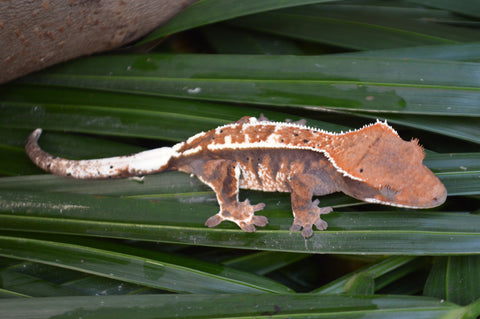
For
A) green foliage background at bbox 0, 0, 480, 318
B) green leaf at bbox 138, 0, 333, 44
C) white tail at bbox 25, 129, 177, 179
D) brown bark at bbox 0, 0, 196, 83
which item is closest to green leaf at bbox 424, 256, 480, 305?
green foliage background at bbox 0, 0, 480, 318

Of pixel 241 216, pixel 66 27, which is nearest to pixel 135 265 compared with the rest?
pixel 241 216

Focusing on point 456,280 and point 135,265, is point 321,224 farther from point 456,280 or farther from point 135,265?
point 135,265

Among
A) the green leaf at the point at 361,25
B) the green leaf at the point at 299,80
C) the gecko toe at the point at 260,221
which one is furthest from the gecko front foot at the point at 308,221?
the green leaf at the point at 361,25

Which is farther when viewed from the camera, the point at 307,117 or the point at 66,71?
the point at 66,71

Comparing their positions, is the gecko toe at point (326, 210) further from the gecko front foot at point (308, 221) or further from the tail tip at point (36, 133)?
the tail tip at point (36, 133)

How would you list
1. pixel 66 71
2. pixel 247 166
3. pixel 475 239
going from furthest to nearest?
pixel 66 71, pixel 247 166, pixel 475 239

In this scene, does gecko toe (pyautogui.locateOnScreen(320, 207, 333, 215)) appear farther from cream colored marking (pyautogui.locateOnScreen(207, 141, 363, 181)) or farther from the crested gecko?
cream colored marking (pyautogui.locateOnScreen(207, 141, 363, 181))

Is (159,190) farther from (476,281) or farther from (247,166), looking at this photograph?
(476,281)

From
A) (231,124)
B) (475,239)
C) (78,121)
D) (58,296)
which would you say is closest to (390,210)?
(475,239)
